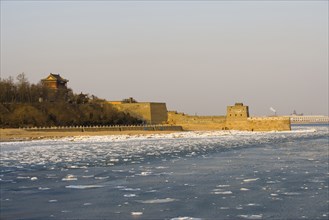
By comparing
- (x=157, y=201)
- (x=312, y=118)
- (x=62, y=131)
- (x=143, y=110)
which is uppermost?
(x=143, y=110)

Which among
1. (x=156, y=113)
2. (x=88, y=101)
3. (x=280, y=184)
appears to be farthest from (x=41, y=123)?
(x=280, y=184)

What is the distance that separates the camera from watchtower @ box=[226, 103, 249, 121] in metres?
75.8

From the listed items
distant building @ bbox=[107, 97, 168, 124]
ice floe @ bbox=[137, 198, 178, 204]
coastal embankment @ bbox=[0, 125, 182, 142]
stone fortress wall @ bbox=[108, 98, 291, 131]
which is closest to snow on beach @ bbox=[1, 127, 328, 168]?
ice floe @ bbox=[137, 198, 178, 204]

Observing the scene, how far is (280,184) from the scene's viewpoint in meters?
12.2

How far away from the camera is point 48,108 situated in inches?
2549

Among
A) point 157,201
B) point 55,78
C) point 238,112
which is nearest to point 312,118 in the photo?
point 238,112

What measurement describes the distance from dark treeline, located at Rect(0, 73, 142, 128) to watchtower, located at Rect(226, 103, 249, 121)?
509 inches

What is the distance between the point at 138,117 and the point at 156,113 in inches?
153

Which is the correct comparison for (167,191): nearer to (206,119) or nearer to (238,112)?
(238,112)

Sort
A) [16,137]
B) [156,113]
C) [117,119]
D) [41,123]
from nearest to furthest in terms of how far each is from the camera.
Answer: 1. [16,137]
2. [41,123]
3. [117,119]
4. [156,113]

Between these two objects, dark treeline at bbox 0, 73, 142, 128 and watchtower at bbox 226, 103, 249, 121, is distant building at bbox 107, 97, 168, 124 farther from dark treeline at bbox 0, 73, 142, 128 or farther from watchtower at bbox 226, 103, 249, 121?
watchtower at bbox 226, 103, 249, 121

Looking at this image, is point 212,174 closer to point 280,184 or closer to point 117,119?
point 280,184

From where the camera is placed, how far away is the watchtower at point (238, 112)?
75.8 meters

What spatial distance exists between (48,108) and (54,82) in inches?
648
